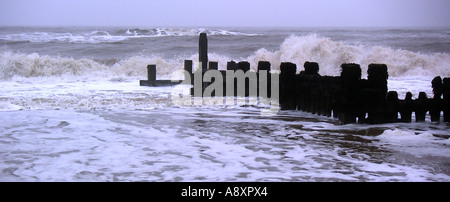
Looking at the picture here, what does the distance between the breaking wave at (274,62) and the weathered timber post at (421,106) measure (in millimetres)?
12255

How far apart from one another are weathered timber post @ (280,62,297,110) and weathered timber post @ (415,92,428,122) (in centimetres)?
194

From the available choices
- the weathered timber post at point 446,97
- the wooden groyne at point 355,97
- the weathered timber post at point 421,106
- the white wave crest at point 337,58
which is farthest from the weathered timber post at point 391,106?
the white wave crest at point 337,58

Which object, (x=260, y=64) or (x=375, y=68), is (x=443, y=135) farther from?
(x=260, y=64)

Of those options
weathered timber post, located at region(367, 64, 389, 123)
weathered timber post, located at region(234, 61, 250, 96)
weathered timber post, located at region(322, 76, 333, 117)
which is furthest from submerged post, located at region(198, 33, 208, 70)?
weathered timber post, located at region(367, 64, 389, 123)

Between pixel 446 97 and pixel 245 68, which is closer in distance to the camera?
pixel 446 97

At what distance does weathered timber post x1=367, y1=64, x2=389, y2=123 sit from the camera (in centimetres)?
668

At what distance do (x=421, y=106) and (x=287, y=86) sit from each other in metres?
2.07

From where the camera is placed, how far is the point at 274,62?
2112 centimetres

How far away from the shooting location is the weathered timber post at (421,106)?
695cm

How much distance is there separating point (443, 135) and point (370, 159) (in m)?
1.76

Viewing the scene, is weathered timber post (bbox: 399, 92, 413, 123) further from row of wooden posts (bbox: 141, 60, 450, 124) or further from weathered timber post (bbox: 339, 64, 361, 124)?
weathered timber post (bbox: 339, 64, 361, 124)

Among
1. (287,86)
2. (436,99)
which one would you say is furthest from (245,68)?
(436,99)

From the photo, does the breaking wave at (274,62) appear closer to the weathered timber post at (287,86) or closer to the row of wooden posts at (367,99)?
the weathered timber post at (287,86)

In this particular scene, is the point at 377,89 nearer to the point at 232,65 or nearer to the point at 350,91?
the point at 350,91
